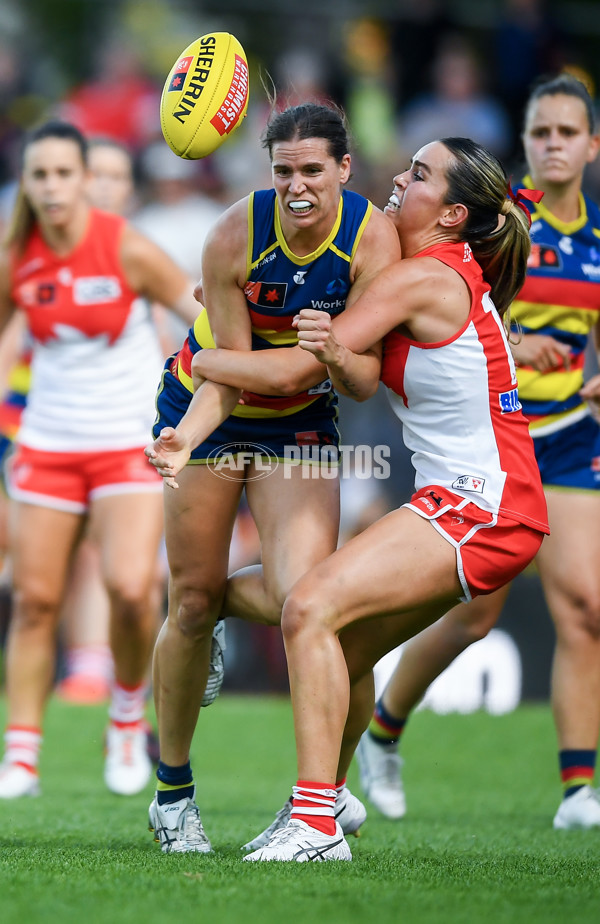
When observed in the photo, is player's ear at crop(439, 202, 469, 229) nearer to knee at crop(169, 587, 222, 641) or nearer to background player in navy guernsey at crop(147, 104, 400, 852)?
background player in navy guernsey at crop(147, 104, 400, 852)

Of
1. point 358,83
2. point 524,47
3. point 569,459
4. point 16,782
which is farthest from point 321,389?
point 358,83

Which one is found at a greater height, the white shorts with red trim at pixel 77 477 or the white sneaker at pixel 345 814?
the white shorts with red trim at pixel 77 477

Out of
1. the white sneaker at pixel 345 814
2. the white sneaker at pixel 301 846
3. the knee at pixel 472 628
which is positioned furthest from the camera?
the knee at pixel 472 628

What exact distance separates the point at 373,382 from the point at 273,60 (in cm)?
963

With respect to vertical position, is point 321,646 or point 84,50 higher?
point 84,50

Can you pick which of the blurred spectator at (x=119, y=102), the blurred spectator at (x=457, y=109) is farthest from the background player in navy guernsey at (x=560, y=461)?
the blurred spectator at (x=119, y=102)

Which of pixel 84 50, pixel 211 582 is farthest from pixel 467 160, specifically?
pixel 84 50

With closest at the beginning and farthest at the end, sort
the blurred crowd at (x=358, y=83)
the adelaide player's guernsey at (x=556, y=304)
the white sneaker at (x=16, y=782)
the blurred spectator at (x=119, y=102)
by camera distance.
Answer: the adelaide player's guernsey at (x=556, y=304), the white sneaker at (x=16, y=782), the blurred crowd at (x=358, y=83), the blurred spectator at (x=119, y=102)

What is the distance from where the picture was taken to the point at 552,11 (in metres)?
12.7

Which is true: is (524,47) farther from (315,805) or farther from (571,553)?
(315,805)

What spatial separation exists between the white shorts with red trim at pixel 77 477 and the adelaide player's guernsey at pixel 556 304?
1823 mm

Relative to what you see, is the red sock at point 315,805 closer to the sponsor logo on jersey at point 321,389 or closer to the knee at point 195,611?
the knee at point 195,611

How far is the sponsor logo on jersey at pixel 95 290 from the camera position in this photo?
6.05 meters

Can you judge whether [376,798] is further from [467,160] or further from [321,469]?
[467,160]
